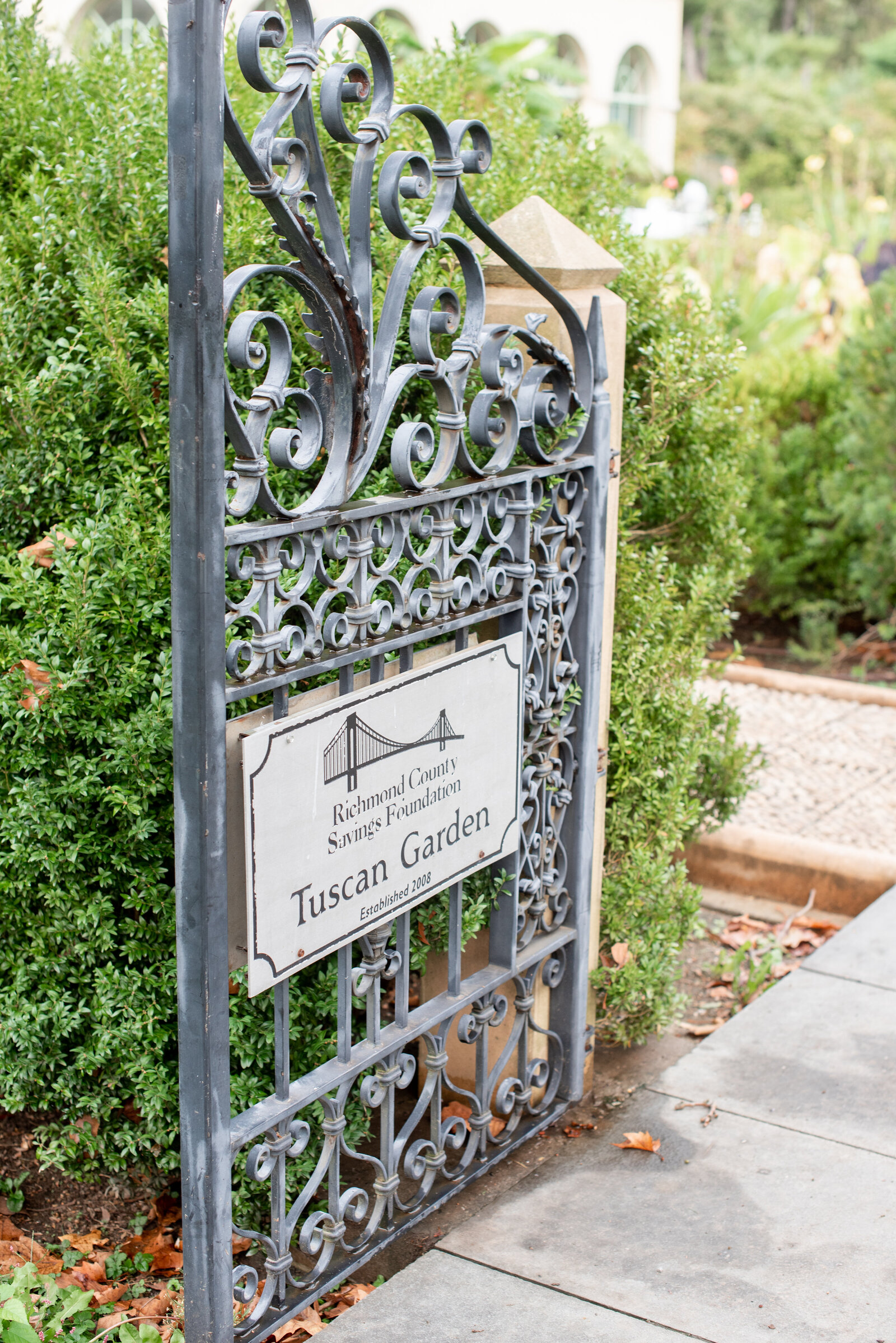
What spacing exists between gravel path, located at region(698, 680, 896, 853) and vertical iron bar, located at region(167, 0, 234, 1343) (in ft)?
9.79

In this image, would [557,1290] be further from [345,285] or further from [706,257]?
[706,257]

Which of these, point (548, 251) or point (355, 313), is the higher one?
point (548, 251)

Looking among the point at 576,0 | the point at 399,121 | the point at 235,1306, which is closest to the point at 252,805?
the point at 235,1306

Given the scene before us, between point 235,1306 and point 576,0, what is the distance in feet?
94.9

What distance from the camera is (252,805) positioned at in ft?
6.96

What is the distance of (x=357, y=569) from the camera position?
2348 millimetres

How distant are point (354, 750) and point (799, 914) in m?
Answer: 2.93

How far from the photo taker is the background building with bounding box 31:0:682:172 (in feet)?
70.9

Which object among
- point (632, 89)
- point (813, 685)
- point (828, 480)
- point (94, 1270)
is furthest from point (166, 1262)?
point (632, 89)

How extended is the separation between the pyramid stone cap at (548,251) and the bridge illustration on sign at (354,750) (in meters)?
1.14

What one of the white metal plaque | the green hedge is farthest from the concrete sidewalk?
the green hedge

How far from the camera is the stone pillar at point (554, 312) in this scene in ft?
9.74

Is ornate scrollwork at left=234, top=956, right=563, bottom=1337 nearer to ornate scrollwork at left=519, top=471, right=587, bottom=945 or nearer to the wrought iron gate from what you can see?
the wrought iron gate

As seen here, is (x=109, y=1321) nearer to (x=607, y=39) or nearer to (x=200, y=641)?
(x=200, y=641)
